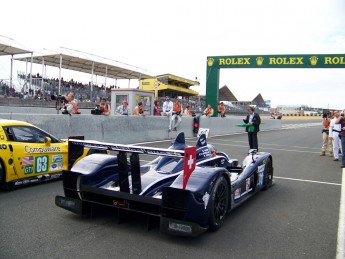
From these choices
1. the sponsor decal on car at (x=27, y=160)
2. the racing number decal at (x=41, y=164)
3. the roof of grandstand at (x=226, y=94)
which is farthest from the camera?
the roof of grandstand at (x=226, y=94)

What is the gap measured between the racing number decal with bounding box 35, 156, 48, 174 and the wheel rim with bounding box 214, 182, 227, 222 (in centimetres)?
358

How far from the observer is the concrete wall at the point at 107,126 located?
926 cm

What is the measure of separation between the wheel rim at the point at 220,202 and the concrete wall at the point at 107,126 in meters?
5.74

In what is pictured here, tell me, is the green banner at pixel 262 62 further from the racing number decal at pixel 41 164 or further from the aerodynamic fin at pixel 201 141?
the racing number decal at pixel 41 164

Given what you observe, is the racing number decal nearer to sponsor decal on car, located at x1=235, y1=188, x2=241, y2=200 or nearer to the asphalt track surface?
the asphalt track surface

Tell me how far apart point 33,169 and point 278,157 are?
26.2ft

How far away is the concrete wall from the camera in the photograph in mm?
9258

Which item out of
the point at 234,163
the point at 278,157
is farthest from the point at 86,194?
the point at 278,157

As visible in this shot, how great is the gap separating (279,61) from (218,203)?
20122mm

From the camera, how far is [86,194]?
164 inches

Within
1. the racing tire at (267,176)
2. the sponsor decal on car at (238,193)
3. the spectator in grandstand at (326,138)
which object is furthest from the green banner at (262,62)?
the sponsor decal on car at (238,193)

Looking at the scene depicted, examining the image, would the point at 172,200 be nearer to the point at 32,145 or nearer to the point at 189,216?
the point at 189,216

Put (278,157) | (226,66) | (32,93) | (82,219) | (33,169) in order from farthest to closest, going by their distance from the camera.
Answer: (226,66)
(32,93)
(278,157)
(33,169)
(82,219)

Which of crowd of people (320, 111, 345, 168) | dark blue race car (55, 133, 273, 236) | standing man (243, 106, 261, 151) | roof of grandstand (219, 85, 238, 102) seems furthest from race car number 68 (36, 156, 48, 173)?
roof of grandstand (219, 85, 238, 102)
